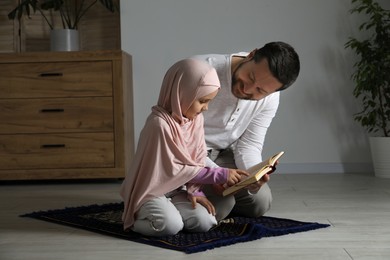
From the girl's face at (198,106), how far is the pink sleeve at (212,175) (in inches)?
7.4

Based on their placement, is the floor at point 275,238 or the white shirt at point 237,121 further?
the white shirt at point 237,121

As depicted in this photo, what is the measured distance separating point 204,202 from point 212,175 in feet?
0.41

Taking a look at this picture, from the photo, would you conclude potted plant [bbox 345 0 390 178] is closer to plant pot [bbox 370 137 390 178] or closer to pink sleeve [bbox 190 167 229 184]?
plant pot [bbox 370 137 390 178]

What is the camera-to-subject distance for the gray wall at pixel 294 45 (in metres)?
4.21

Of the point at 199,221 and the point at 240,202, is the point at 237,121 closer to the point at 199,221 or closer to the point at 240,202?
the point at 240,202

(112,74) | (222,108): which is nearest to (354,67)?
(112,74)

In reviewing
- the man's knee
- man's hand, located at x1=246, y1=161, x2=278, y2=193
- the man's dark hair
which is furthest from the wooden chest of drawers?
the man's dark hair

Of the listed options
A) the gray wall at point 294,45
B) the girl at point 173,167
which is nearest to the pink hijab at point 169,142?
the girl at point 173,167

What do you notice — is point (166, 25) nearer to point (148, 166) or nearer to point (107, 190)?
point (107, 190)

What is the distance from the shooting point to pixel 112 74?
153 inches

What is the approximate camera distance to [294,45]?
166 inches

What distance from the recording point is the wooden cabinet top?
12.7 ft

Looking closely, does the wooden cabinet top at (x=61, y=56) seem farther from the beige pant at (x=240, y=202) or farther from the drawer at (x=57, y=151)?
the beige pant at (x=240, y=202)

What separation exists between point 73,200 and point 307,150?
1.70 meters
